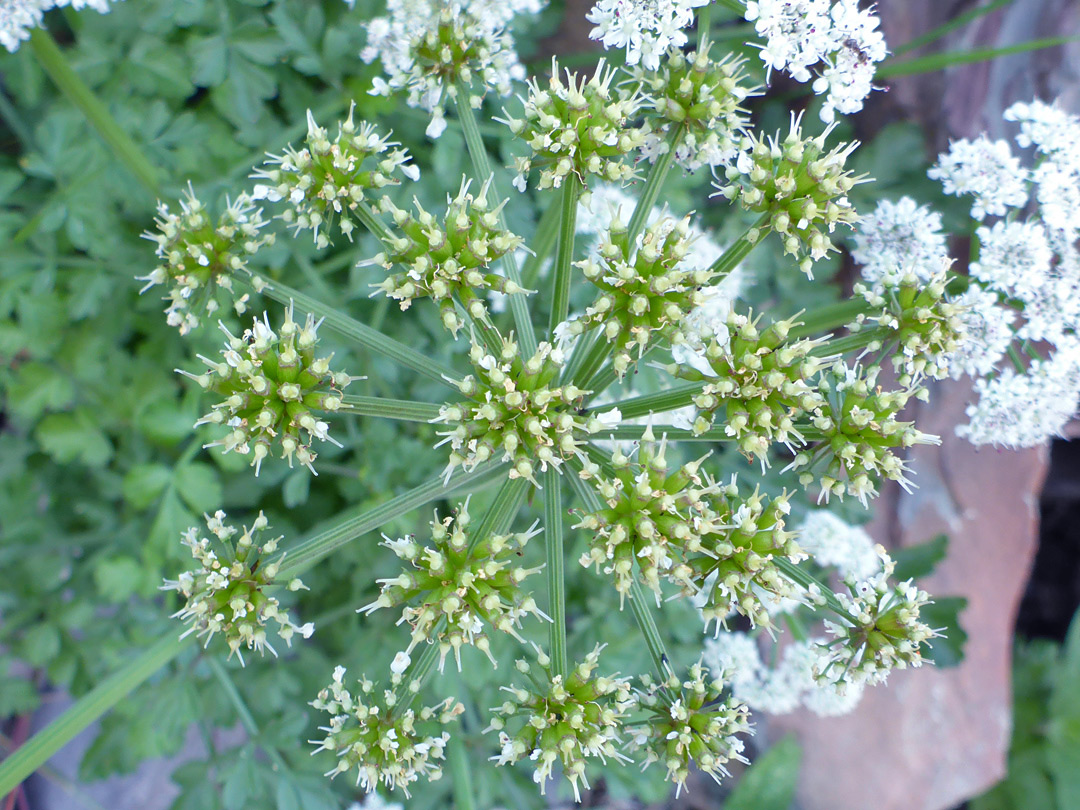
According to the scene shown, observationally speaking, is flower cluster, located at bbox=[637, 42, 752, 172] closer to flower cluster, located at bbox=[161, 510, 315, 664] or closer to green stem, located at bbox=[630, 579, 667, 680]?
green stem, located at bbox=[630, 579, 667, 680]

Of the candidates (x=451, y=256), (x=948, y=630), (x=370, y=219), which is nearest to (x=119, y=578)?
(x=370, y=219)

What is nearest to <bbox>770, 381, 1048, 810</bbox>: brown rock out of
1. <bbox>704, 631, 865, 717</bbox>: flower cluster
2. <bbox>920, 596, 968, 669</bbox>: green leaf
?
<bbox>920, 596, 968, 669</bbox>: green leaf

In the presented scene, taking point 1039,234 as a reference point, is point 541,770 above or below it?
below

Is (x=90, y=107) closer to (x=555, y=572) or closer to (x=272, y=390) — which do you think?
(x=272, y=390)

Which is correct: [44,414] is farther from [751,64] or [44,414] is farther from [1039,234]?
[1039,234]

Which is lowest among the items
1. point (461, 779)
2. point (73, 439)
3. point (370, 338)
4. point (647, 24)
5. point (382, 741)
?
point (461, 779)

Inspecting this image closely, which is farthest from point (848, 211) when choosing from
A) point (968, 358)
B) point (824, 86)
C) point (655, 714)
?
point (655, 714)
